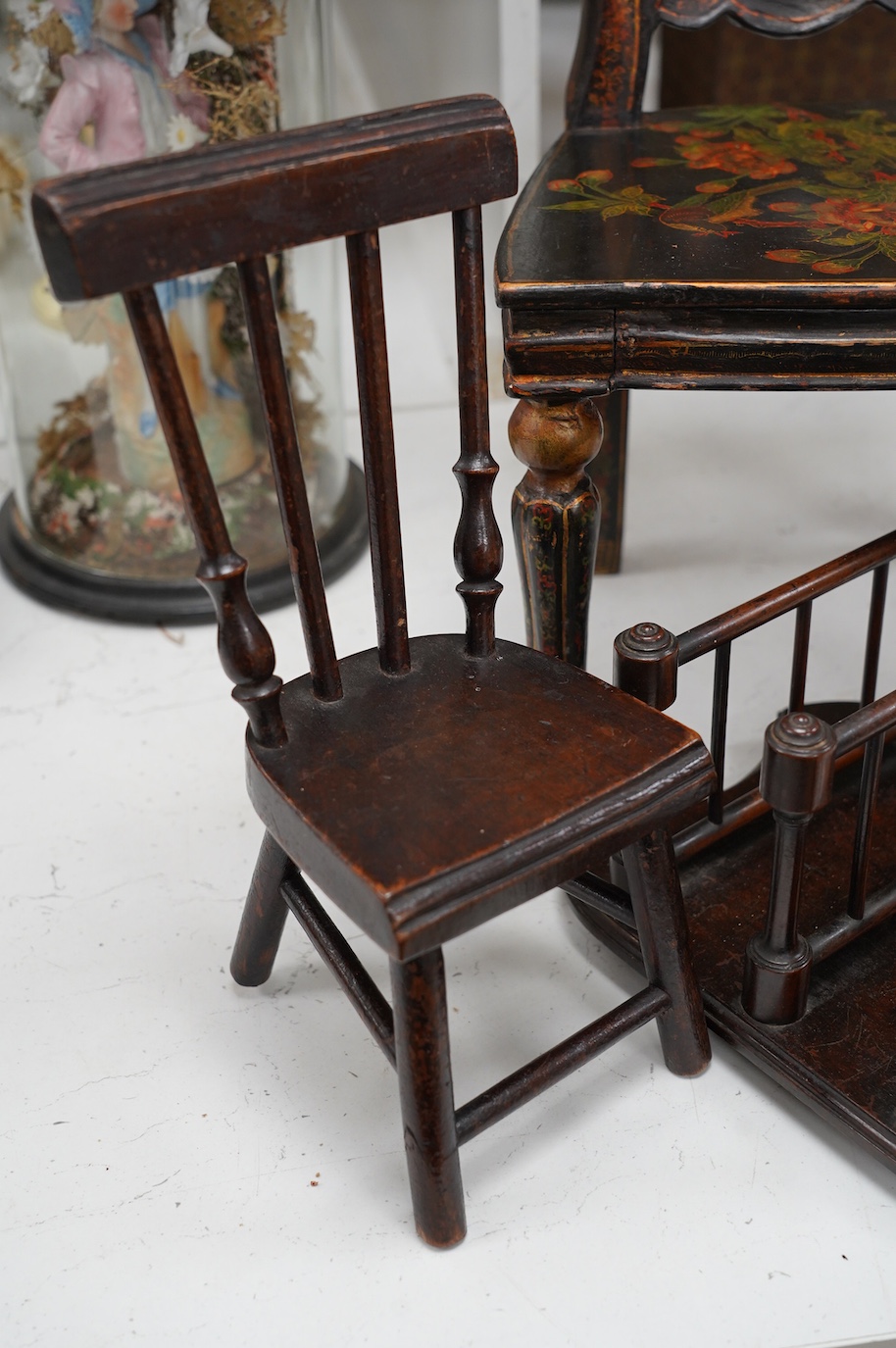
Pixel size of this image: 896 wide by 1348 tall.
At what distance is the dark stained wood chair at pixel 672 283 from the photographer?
117 cm

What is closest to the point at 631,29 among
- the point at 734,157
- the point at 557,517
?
the point at 734,157

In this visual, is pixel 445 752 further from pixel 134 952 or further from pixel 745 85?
pixel 745 85

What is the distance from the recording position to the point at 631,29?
1560 mm

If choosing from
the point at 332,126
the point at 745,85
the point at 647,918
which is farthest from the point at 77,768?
the point at 745,85

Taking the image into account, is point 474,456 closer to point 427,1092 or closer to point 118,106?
point 427,1092

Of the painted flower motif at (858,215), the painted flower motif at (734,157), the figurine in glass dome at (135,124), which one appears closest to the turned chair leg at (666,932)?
the painted flower motif at (858,215)

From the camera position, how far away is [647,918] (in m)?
1.13

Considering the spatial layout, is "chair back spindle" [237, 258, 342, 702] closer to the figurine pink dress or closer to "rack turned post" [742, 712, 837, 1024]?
"rack turned post" [742, 712, 837, 1024]

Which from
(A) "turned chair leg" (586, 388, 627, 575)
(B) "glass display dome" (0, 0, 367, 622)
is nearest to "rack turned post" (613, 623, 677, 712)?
(A) "turned chair leg" (586, 388, 627, 575)

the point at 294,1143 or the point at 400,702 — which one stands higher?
the point at 400,702

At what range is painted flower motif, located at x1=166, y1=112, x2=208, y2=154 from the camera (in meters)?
1.69

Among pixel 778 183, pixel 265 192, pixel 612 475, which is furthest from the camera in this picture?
pixel 612 475

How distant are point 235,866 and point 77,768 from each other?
26 cm

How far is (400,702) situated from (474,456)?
0.65 feet
